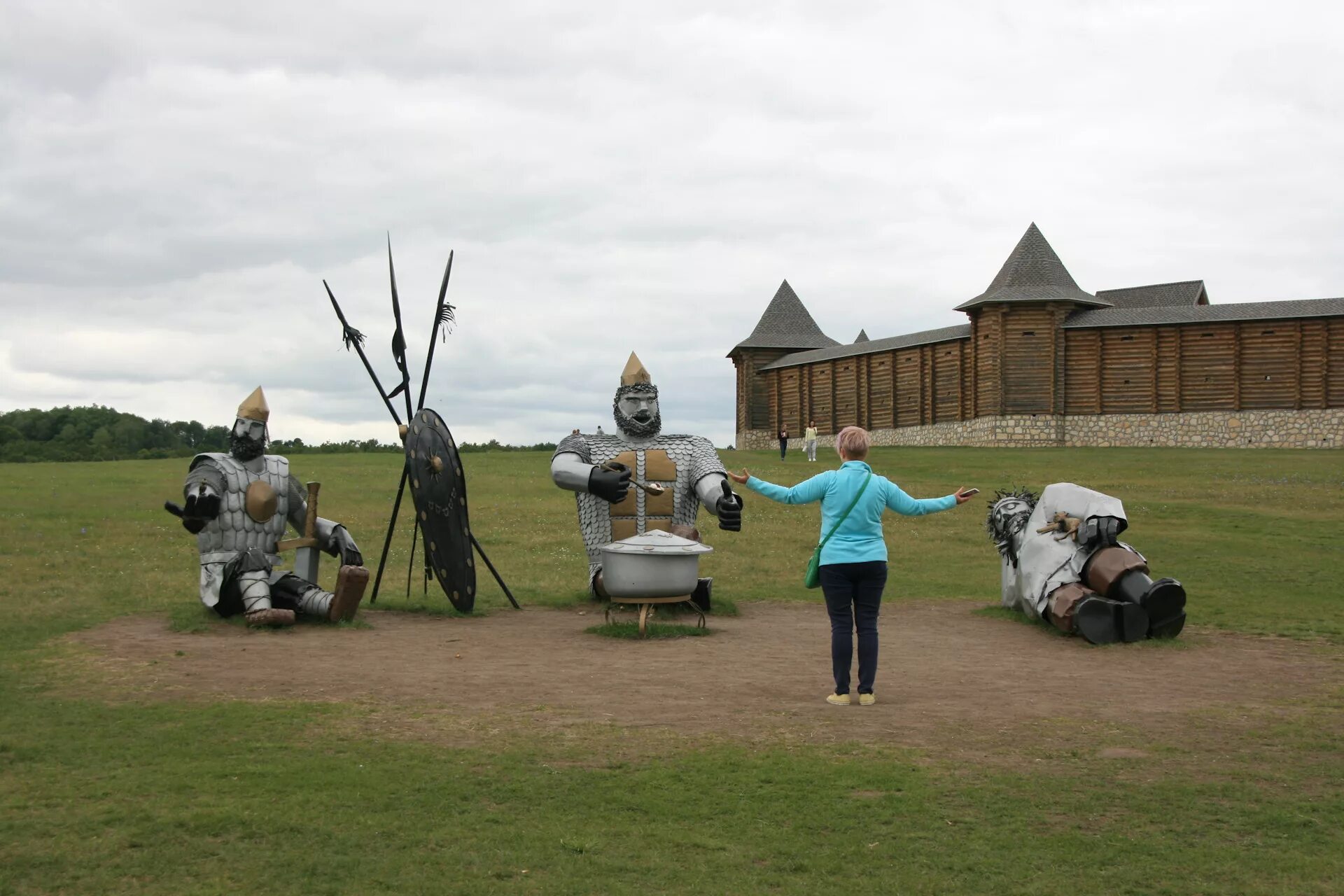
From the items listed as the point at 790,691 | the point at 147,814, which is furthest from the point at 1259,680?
the point at 147,814

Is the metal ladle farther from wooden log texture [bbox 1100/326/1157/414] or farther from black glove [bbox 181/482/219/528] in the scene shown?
wooden log texture [bbox 1100/326/1157/414]

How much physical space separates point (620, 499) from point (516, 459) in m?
32.3

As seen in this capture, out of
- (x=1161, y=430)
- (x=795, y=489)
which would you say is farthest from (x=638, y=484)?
(x=1161, y=430)

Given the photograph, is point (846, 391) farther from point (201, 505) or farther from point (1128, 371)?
point (201, 505)

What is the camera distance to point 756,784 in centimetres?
634

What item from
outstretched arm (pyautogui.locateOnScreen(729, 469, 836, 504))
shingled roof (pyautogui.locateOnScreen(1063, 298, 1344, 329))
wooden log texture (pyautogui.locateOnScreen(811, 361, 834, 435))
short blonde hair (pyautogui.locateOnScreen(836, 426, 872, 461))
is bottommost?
outstretched arm (pyautogui.locateOnScreen(729, 469, 836, 504))

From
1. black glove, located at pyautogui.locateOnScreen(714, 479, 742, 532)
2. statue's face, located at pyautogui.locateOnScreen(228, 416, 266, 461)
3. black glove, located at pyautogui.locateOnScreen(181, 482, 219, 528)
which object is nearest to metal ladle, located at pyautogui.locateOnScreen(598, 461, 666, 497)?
black glove, located at pyautogui.locateOnScreen(714, 479, 742, 532)

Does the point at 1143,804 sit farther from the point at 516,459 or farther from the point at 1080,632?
the point at 516,459

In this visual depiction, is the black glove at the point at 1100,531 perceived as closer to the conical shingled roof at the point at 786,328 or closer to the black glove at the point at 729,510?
the black glove at the point at 729,510

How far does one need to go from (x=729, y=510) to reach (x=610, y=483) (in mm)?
1100

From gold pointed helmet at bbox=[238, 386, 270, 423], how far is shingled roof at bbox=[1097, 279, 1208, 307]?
54.3m

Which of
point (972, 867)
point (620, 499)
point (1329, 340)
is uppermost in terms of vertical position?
point (1329, 340)

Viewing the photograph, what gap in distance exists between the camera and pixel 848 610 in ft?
27.6

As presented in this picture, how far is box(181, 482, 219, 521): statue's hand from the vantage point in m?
11.9
